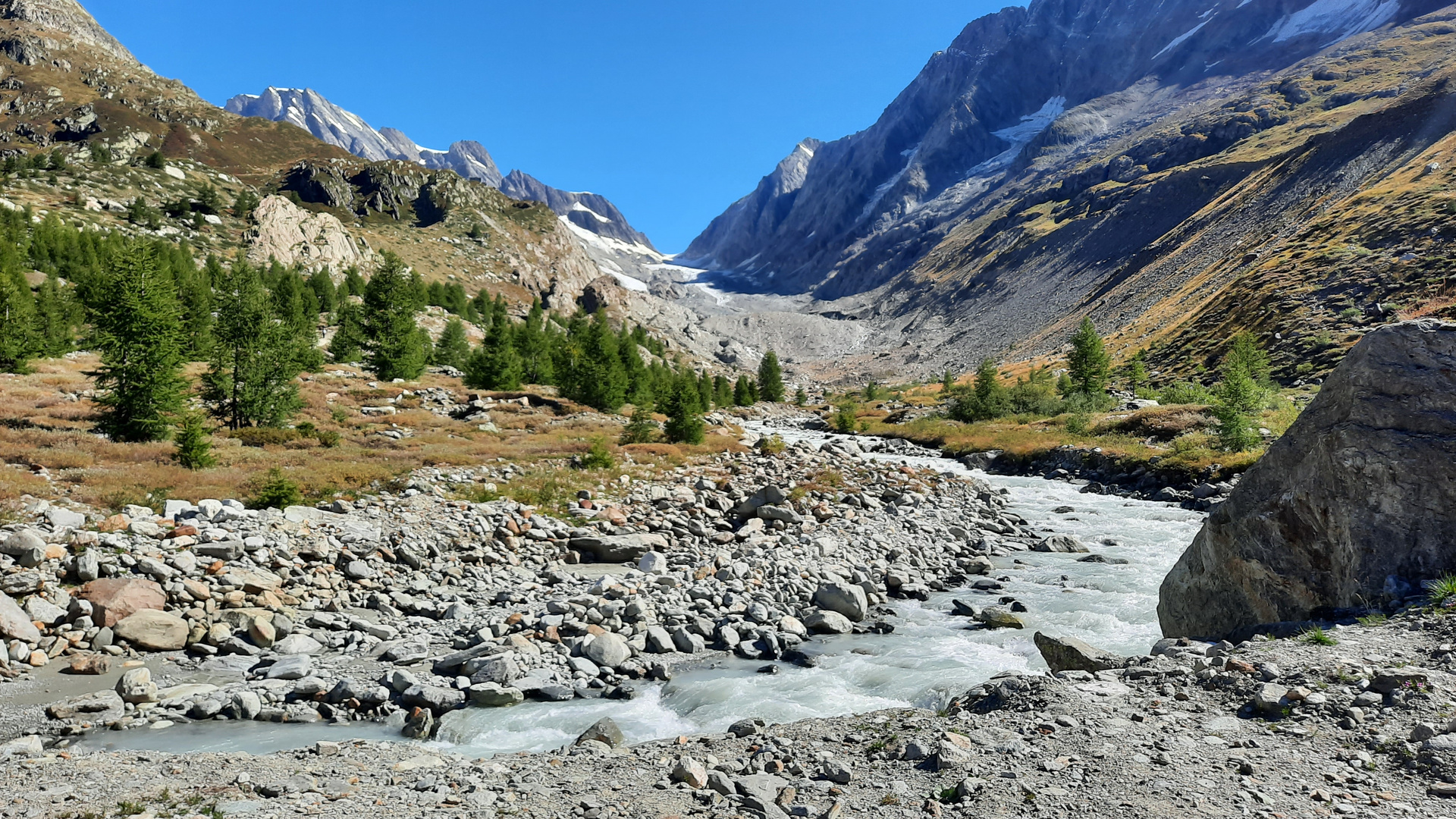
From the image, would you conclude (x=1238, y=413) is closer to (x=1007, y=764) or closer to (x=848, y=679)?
(x=848, y=679)

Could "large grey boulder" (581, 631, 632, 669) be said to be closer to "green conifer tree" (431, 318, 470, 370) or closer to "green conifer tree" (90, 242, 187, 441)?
"green conifer tree" (90, 242, 187, 441)

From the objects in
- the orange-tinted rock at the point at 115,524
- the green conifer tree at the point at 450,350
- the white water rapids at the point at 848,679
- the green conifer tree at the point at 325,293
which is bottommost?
the white water rapids at the point at 848,679

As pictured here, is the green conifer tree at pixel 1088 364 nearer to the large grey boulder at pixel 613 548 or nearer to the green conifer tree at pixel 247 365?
the large grey boulder at pixel 613 548

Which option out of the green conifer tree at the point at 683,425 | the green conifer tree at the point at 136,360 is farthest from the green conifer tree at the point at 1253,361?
the green conifer tree at the point at 136,360

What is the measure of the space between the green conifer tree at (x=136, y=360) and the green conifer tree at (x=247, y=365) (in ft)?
19.4

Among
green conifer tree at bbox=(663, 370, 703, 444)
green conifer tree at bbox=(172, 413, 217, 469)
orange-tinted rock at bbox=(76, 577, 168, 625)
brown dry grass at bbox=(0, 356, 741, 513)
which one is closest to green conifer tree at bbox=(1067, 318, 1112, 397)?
brown dry grass at bbox=(0, 356, 741, 513)

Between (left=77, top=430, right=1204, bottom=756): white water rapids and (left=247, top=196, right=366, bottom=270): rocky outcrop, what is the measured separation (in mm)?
124690

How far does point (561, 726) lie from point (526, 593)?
662 cm

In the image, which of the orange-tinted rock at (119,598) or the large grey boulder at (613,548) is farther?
the large grey boulder at (613,548)

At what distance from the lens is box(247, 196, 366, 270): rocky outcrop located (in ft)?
370

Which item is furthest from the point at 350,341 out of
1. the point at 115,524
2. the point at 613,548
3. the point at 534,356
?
the point at 613,548

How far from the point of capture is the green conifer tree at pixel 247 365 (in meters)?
30.5

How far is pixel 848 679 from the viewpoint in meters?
11.9

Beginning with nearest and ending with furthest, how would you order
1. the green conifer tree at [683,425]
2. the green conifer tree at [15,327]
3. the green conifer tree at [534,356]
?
the green conifer tree at [15,327] → the green conifer tree at [683,425] → the green conifer tree at [534,356]
